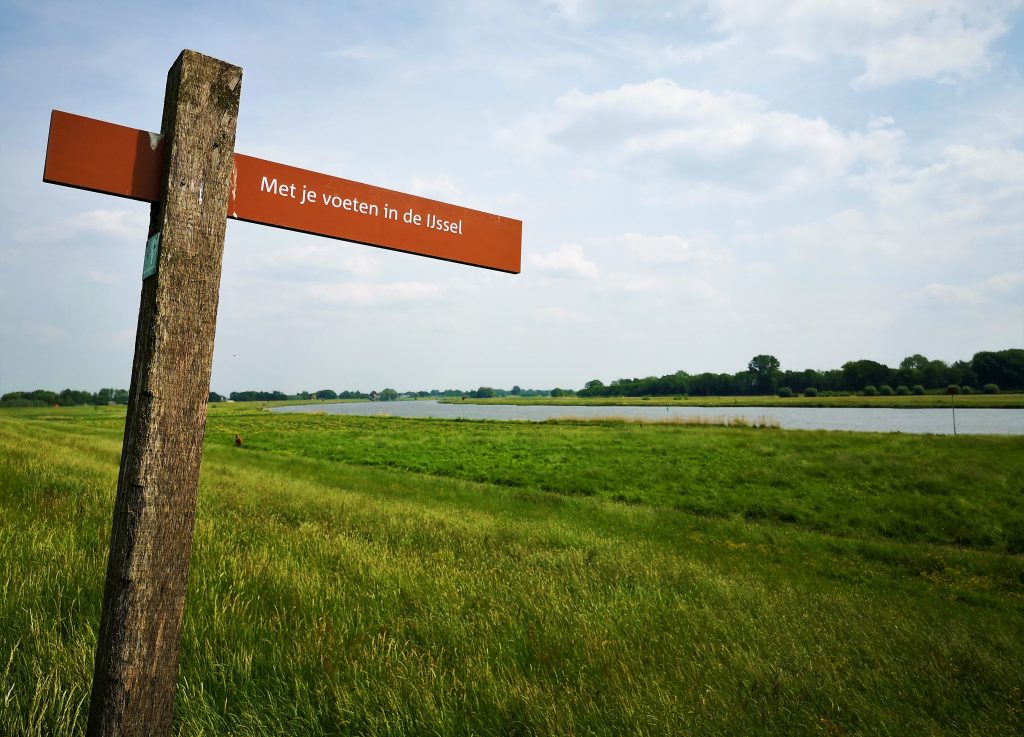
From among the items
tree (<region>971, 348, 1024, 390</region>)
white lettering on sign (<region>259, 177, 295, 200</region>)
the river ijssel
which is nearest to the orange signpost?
white lettering on sign (<region>259, 177, 295, 200</region>)

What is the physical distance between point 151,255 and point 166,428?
0.91 meters

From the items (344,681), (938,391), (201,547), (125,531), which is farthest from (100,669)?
(938,391)

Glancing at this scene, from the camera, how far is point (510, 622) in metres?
5.01

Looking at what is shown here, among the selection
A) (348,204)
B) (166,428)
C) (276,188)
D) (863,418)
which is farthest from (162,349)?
(863,418)

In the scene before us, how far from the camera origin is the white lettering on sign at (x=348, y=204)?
10.5 feet

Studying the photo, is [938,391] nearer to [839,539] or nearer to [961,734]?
[839,539]

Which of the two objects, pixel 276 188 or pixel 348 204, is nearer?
pixel 276 188

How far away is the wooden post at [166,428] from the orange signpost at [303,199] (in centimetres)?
16

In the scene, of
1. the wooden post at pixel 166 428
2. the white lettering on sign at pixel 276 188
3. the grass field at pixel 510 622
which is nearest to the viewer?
A: the wooden post at pixel 166 428

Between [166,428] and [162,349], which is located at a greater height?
[162,349]

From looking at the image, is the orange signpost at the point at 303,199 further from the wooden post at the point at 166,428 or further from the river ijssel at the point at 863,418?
the river ijssel at the point at 863,418

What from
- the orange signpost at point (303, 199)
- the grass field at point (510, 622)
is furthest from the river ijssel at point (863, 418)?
the orange signpost at point (303, 199)

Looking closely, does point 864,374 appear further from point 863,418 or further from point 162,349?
point 162,349

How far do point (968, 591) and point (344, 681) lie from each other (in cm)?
1015
